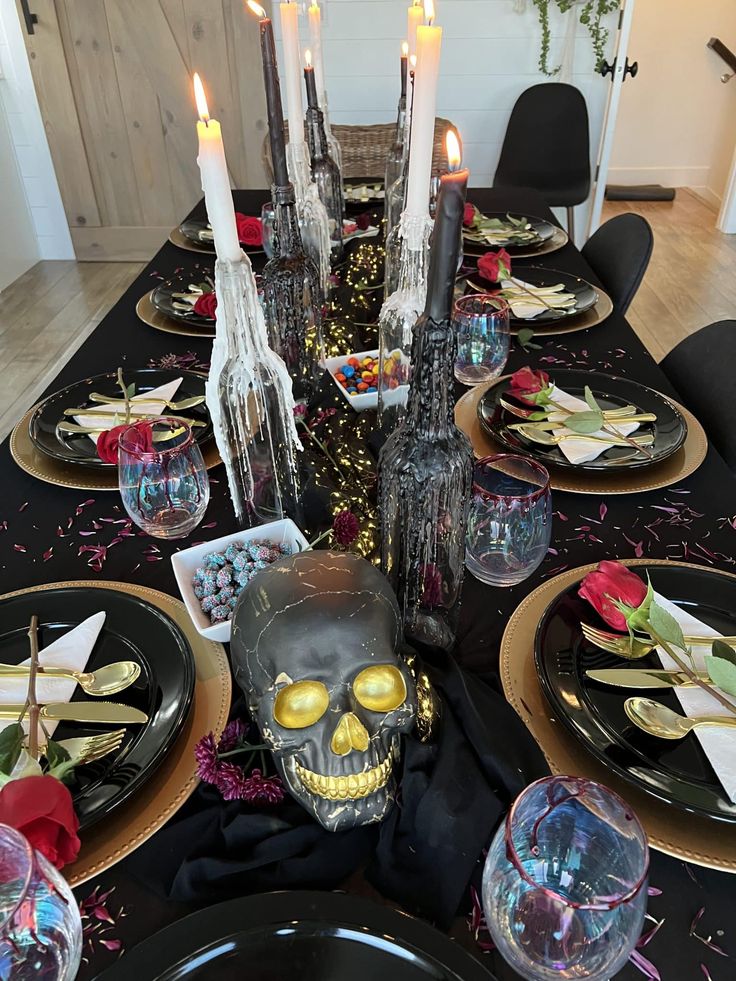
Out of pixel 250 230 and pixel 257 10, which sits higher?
pixel 257 10

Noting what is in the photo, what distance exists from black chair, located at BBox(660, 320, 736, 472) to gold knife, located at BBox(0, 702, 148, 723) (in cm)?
92

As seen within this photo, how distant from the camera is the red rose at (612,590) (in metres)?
0.70

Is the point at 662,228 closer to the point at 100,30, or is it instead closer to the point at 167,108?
the point at 167,108

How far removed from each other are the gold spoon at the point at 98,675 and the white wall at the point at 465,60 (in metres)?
3.28

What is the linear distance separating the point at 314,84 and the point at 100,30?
2.58 metres

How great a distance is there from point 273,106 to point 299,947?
0.83 m

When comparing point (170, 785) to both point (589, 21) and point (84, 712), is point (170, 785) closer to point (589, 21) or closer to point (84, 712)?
point (84, 712)

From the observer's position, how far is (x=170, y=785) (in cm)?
59

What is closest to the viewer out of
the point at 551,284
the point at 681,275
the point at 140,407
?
the point at 140,407

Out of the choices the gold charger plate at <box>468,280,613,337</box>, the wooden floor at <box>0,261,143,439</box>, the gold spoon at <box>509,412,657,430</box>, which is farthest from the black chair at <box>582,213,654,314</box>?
the wooden floor at <box>0,261,143,439</box>

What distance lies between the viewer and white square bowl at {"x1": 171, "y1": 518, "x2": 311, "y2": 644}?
2.27ft

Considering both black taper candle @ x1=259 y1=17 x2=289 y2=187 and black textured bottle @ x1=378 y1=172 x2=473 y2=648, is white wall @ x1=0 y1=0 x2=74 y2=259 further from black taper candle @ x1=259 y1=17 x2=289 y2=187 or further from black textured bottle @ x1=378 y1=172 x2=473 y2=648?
black textured bottle @ x1=378 y1=172 x2=473 y2=648

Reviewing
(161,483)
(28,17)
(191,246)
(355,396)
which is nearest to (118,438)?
(161,483)

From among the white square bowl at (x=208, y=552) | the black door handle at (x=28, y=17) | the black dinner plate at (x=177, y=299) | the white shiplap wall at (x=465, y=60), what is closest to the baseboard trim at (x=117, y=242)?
the black door handle at (x=28, y=17)
